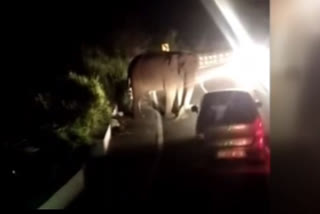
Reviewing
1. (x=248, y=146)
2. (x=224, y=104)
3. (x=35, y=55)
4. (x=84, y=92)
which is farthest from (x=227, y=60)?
(x=35, y=55)

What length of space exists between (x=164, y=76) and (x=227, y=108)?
27cm

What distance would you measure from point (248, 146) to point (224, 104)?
181 millimetres

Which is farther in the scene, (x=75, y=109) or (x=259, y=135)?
(x=75, y=109)

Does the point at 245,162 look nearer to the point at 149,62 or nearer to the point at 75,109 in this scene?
the point at 149,62

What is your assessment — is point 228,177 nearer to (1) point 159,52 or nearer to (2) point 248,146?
(2) point 248,146

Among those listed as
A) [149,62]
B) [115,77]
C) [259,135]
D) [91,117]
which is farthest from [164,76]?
[259,135]

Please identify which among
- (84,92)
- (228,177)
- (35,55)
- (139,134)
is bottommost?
(228,177)

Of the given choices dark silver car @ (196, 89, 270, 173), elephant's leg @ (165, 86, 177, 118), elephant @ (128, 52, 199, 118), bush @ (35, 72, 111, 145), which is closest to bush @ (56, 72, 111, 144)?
bush @ (35, 72, 111, 145)

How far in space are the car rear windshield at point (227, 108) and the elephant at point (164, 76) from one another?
0.11 meters

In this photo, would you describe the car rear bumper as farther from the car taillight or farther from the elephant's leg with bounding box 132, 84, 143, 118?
the elephant's leg with bounding box 132, 84, 143, 118

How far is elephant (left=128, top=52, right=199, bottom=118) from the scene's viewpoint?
2.25m

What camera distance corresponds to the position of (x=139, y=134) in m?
2.24

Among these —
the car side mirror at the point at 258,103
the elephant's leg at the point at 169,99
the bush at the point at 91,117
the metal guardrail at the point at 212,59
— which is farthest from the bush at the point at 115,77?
the car side mirror at the point at 258,103

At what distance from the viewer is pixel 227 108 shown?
2230mm
